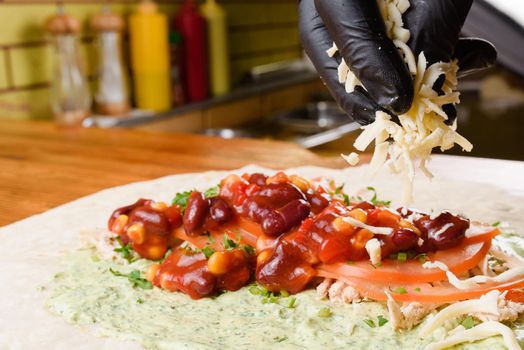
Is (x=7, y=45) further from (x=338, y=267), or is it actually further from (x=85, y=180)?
(x=338, y=267)

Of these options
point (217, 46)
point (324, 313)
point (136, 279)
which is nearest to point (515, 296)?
point (324, 313)

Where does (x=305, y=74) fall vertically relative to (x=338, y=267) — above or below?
below

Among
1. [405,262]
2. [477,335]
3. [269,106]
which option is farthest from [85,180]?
[269,106]

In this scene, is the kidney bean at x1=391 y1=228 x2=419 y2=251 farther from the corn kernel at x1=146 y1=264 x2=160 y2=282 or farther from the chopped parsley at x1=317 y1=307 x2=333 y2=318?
the corn kernel at x1=146 y1=264 x2=160 y2=282

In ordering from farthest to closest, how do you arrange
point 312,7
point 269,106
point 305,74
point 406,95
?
1. point 305,74
2. point 269,106
3. point 312,7
4. point 406,95

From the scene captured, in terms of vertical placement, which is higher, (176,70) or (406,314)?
(406,314)

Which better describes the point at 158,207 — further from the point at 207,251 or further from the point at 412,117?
the point at 412,117

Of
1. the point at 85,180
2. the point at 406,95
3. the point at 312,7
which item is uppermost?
the point at 312,7
